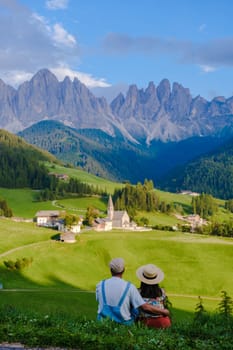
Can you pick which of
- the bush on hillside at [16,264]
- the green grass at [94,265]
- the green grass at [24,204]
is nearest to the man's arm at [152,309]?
the green grass at [94,265]

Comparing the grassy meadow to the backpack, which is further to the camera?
the grassy meadow

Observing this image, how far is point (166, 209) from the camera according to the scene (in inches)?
7461

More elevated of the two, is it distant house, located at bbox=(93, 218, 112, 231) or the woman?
the woman

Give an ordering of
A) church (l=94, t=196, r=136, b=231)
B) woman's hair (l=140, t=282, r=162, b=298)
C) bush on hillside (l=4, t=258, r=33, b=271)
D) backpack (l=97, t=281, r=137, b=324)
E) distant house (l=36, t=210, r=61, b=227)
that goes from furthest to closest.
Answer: distant house (l=36, t=210, r=61, b=227) → church (l=94, t=196, r=136, b=231) → bush on hillside (l=4, t=258, r=33, b=271) → woman's hair (l=140, t=282, r=162, b=298) → backpack (l=97, t=281, r=137, b=324)

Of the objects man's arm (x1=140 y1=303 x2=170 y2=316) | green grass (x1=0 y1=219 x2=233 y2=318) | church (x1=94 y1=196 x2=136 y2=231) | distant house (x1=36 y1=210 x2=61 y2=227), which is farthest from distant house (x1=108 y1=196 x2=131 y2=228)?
man's arm (x1=140 y1=303 x2=170 y2=316)

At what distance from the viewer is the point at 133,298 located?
46.4 feet

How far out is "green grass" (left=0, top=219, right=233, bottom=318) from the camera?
2222 inches

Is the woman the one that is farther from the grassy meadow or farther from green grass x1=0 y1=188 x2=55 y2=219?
green grass x1=0 y1=188 x2=55 y2=219

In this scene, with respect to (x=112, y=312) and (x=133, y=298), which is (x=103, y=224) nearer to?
(x=112, y=312)

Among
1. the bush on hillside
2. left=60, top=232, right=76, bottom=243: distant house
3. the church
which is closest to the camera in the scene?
the bush on hillside

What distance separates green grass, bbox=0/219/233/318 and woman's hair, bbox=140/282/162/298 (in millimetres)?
33175

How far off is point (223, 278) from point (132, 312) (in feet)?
217

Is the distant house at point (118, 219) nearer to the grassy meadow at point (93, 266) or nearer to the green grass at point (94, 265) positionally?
the grassy meadow at point (93, 266)

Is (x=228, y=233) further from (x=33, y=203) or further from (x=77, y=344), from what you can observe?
(x=77, y=344)
